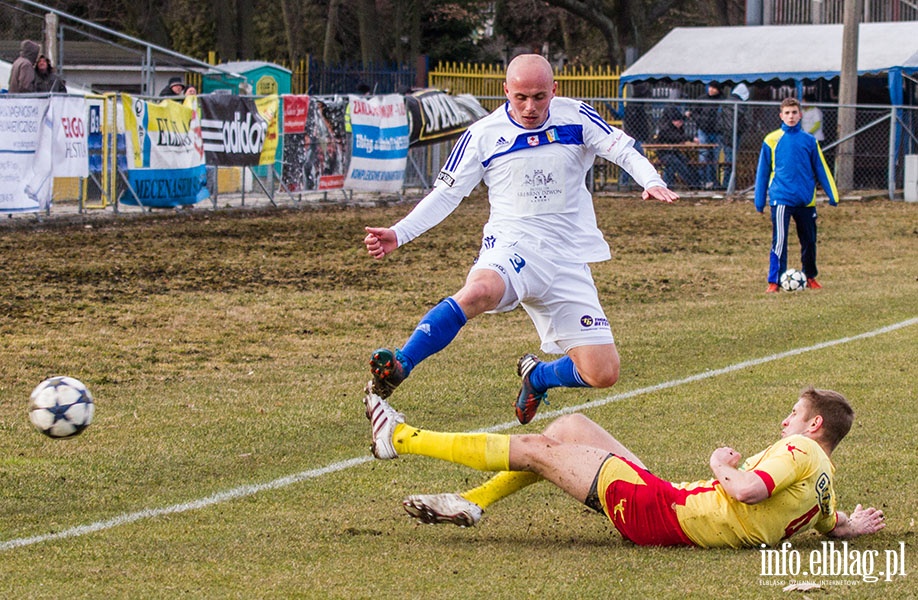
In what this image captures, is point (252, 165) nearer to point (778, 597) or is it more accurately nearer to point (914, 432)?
point (914, 432)

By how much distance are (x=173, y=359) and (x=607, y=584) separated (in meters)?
6.12

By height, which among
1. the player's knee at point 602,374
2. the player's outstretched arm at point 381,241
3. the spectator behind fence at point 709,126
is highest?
the spectator behind fence at point 709,126

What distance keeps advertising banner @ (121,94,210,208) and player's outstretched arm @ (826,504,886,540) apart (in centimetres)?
1639

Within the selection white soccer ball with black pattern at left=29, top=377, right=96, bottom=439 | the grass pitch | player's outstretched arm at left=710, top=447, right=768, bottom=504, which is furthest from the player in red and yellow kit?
white soccer ball with black pattern at left=29, top=377, right=96, bottom=439

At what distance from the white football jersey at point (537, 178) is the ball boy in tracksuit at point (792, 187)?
7993mm

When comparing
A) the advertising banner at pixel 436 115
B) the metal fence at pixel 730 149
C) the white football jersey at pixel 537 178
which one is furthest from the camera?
the metal fence at pixel 730 149

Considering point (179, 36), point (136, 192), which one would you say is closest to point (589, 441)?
point (136, 192)

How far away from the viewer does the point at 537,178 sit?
682cm

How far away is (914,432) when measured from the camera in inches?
308

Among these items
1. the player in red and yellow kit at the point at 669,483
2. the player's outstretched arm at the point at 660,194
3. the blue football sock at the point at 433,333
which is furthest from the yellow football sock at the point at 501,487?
the player's outstretched arm at the point at 660,194

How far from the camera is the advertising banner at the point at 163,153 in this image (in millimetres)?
20484

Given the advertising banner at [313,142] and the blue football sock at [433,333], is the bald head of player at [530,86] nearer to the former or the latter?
the blue football sock at [433,333]

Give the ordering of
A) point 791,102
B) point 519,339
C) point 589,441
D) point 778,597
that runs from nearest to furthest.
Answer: point 778,597 → point 589,441 → point 519,339 → point 791,102

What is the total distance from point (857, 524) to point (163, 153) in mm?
16963
